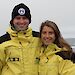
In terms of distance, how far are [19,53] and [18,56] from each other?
32 millimetres

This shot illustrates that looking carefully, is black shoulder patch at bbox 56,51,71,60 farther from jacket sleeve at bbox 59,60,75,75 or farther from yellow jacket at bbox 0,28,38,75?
yellow jacket at bbox 0,28,38,75

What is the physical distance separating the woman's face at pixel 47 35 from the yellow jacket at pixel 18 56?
107 mm

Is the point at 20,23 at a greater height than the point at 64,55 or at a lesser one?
greater

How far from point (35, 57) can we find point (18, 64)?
189mm

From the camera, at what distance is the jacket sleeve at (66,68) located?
3193mm

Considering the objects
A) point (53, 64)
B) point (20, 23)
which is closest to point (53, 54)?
point (53, 64)

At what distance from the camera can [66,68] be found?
3223 millimetres

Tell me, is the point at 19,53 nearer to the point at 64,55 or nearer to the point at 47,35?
the point at 47,35

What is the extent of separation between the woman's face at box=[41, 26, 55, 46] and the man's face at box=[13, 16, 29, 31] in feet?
0.66

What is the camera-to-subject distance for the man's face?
3340 mm

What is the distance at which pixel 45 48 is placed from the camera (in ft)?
10.8

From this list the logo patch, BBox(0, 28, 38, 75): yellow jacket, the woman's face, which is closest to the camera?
BBox(0, 28, 38, 75): yellow jacket

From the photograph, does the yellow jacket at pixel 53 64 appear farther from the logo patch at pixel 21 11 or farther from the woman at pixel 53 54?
the logo patch at pixel 21 11

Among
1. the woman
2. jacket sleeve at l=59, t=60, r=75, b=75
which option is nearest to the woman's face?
the woman
